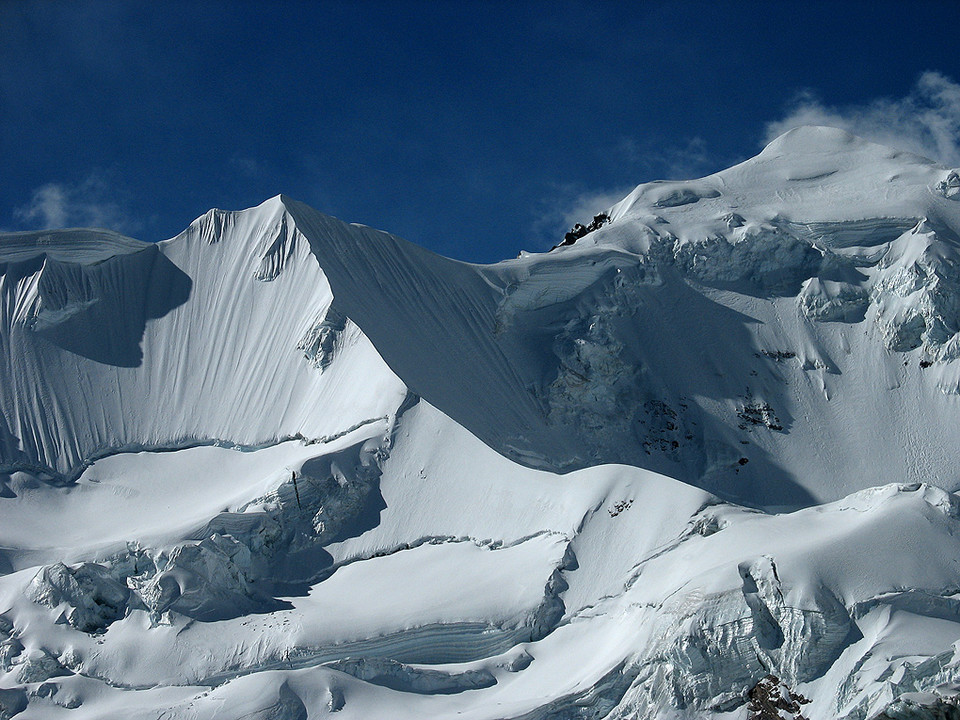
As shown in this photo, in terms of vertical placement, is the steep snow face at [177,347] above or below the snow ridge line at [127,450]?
above

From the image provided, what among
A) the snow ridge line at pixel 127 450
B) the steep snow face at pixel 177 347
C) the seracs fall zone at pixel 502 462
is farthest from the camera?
the steep snow face at pixel 177 347

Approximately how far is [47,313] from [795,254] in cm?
3292

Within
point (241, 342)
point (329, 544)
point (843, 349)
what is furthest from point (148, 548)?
point (843, 349)

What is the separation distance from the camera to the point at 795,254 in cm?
5269

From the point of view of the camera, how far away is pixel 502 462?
130 ft

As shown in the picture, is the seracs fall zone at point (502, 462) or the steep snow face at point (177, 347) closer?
the seracs fall zone at point (502, 462)

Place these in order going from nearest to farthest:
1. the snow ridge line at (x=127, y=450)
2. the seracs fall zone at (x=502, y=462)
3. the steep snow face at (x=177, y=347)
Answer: the seracs fall zone at (x=502, y=462), the snow ridge line at (x=127, y=450), the steep snow face at (x=177, y=347)

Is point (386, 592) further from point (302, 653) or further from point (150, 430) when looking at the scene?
point (150, 430)

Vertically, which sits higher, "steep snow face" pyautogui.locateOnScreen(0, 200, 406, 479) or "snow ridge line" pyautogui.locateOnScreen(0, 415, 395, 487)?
"steep snow face" pyautogui.locateOnScreen(0, 200, 406, 479)

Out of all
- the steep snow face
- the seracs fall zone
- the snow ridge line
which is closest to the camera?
the seracs fall zone

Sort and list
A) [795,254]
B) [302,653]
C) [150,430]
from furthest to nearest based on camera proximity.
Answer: [795,254], [150,430], [302,653]

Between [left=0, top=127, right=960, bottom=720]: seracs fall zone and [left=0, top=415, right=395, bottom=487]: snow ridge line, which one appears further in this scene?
[left=0, top=415, right=395, bottom=487]: snow ridge line

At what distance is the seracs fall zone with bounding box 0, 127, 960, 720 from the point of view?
30594 millimetres

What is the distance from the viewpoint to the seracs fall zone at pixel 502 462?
30594mm
